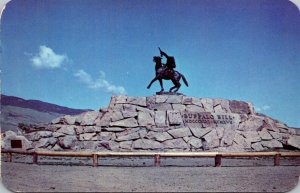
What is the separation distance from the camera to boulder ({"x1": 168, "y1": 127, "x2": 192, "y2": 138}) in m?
9.21

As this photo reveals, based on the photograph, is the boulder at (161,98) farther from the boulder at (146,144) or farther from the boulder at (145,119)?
the boulder at (146,144)

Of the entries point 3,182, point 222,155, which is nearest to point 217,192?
point 222,155

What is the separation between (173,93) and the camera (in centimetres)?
1009

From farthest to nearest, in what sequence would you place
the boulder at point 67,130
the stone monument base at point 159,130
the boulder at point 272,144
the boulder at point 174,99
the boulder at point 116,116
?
the boulder at point 174,99 < the boulder at point 272,144 < the boulder at point 116,116 < the boulder at point 67,130 < the stone monument base at point 159,130

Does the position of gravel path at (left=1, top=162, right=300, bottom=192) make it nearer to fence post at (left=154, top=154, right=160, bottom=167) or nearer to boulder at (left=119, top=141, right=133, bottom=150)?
fence post at (left=154, top=154, right=160, bottom=167)

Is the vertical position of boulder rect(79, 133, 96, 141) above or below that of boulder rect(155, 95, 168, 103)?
below

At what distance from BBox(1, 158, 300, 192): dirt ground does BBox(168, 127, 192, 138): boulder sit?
1.60 meters

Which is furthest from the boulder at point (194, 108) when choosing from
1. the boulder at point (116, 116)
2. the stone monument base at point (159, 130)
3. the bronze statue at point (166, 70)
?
the boulder at point (116, 116)

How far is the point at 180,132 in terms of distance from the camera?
9250mm

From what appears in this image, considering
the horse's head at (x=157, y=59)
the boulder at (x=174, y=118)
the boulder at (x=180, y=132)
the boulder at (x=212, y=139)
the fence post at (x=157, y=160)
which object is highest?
the horse's head at (x=157, y=59)

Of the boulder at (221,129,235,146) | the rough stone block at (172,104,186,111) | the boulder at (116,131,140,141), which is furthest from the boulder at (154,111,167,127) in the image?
the boulder at (221,129,235,146)

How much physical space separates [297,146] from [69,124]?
19.5 feet

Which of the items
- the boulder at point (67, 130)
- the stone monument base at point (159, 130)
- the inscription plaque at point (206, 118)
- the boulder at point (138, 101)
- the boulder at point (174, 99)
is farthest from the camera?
the boulder at point (174, 99)

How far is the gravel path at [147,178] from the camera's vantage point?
5230 mm
